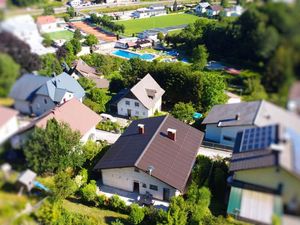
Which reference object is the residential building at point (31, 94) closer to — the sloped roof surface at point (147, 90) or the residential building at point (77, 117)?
the residential building at point (77, 117)

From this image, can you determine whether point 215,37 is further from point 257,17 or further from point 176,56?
point 176,56

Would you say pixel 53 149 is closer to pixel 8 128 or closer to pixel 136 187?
pixel 136 187

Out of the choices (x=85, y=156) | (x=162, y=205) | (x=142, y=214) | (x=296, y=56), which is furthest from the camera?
(x=85, y=156)

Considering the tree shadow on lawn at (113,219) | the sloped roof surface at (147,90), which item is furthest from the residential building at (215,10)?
the sloped roof surface at (147,90)

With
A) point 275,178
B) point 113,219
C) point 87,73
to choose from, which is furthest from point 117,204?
point 87,73

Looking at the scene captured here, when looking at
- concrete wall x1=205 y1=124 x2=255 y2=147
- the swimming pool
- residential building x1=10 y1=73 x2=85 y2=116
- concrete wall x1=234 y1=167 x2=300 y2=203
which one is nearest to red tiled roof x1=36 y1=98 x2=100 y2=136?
residential building x1=10 y1=73 x2=85 y2=116

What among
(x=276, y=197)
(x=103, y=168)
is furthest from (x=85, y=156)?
(x=276, y=197)
